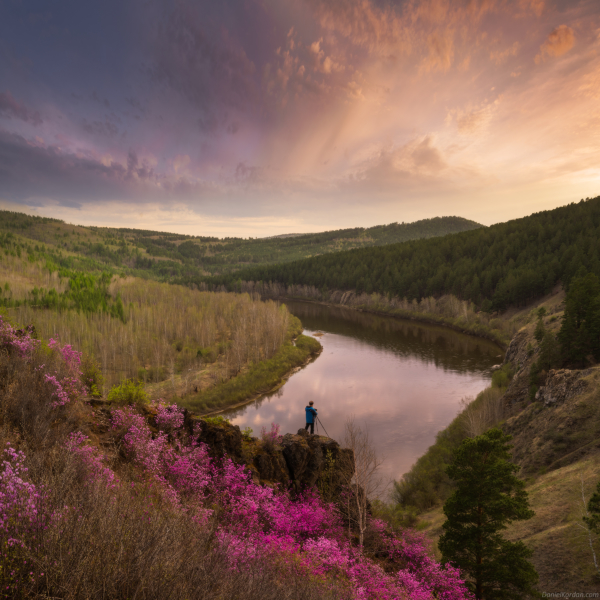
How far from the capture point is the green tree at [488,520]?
11344 millimetres

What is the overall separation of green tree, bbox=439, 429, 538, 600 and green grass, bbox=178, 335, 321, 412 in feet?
104

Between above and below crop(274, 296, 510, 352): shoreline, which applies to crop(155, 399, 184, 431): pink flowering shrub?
above

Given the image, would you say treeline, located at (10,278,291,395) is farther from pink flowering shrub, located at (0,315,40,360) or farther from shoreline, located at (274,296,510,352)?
shoreline, located at (274,296,510,352)

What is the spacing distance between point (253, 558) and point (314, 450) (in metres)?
9.40

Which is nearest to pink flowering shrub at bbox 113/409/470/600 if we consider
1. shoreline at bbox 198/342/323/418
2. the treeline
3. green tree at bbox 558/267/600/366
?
shoreline at bbox 198/342/323/418

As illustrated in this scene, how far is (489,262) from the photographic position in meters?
109

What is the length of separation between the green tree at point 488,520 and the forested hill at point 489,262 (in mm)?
82398

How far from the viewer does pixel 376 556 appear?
14.8m

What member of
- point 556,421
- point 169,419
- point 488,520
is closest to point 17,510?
point 169,419

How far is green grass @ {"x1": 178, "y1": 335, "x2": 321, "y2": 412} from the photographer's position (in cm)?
4034

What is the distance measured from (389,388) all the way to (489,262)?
82575mm

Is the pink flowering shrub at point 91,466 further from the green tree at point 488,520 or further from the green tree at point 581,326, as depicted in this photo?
the green tree at point 581,326

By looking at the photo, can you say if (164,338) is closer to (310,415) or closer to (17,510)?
(310,415)

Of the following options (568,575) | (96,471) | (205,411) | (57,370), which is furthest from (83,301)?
(568,575)
